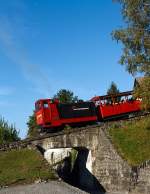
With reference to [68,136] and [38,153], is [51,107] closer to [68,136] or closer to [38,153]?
[68,136]

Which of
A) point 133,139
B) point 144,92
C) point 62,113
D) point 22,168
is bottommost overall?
point 22,168

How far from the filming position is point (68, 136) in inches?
1599

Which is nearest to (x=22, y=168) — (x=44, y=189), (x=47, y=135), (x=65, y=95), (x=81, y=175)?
(x=44, y=189)

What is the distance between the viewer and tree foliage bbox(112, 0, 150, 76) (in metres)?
35.9

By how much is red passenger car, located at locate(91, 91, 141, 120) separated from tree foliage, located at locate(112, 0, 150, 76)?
8861mm

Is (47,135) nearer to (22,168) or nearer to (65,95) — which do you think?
(22,168)

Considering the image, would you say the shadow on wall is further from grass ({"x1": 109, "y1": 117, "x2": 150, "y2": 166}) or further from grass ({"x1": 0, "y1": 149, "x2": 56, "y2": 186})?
grass ({"x1": 0, "y1": 149, "x2": 56, "y2": 186})

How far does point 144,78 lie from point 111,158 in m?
7.16

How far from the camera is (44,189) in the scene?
28312 millimetres

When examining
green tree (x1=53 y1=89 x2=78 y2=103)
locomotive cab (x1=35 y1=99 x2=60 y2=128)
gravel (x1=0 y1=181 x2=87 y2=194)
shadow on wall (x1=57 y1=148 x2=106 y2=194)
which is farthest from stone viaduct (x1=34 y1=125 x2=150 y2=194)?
green tree (x1=53 y1=89 x2=78 y2=103)

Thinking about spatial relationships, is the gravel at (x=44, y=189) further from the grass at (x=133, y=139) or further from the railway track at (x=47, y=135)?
the railway track at (x=47, y=135)

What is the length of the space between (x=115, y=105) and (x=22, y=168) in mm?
14293

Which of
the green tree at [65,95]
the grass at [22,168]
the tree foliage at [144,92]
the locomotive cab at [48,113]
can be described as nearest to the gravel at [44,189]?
the grass at [22,168]

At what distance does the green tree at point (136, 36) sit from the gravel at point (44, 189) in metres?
10.1
